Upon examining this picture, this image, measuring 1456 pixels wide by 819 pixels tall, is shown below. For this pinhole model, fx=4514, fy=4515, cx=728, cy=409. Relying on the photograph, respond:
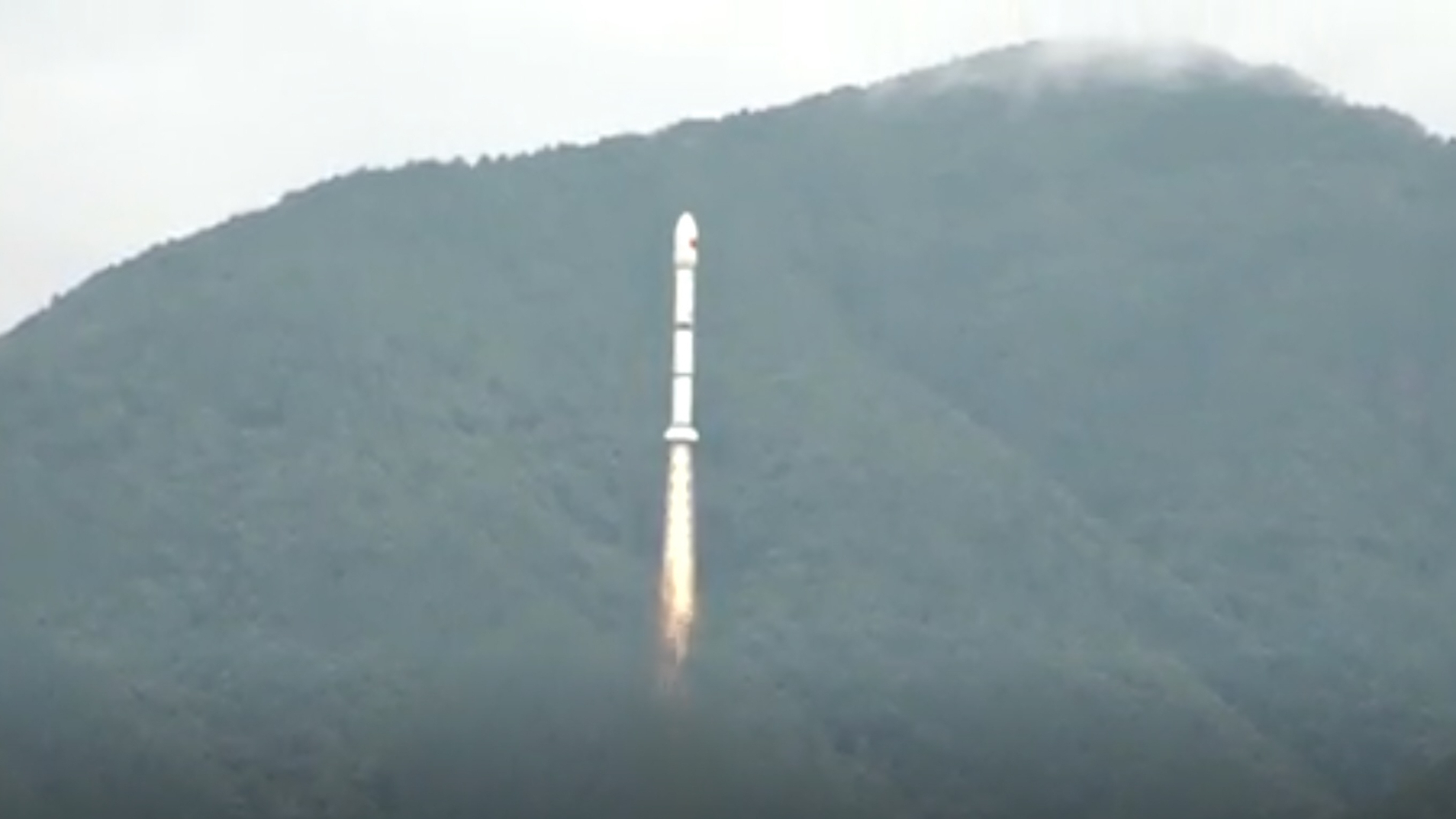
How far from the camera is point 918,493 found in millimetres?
113875

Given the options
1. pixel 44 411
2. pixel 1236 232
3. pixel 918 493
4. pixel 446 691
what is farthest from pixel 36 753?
pixel 1236 232

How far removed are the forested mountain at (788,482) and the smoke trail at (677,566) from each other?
732 mm

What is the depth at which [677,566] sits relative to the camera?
111m

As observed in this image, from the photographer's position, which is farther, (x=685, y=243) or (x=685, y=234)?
(x=685, y=243)

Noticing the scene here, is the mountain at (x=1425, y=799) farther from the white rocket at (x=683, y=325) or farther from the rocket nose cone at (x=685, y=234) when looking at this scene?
the rocket nose cone at (x=685, y=234)

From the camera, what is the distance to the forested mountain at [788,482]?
96312mm

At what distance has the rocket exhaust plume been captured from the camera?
316 feet

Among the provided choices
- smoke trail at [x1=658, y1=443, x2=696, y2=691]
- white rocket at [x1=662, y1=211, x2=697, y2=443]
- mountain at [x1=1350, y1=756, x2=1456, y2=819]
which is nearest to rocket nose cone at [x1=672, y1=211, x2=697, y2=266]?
white rocket at [x1=662, y1=211, x2=697, y2=443]

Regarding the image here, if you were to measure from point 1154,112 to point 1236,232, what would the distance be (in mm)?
7011

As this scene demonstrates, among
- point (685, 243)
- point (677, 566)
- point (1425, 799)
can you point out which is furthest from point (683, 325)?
point (1425, 799)

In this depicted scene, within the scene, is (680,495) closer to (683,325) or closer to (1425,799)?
(683,325)

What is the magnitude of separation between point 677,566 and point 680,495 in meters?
2.28

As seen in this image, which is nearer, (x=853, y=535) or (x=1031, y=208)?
(x=853, y=535)

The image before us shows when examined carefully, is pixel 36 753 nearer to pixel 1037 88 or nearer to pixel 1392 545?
pixel 1392 545
